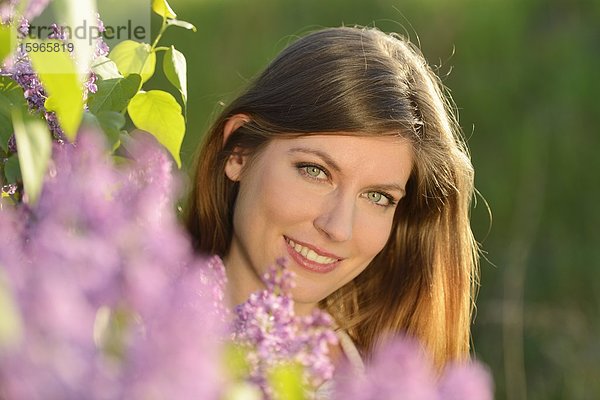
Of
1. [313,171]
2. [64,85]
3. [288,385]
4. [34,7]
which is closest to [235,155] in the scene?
[313,171]

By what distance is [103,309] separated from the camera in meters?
0.45

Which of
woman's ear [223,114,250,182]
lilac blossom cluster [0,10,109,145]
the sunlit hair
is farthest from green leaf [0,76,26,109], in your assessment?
woman's ear [223,114,250,182]

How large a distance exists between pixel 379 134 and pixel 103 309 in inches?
58.4

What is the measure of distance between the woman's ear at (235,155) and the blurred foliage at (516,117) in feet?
7.80

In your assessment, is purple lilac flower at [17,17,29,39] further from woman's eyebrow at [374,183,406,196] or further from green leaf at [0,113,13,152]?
woman's eyebrow at [374,183,406,196]

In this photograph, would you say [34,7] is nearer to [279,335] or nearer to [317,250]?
[279,335]

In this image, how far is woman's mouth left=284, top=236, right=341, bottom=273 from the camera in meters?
1.88

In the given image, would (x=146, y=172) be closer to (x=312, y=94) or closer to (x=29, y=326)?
(x=29, y=326)

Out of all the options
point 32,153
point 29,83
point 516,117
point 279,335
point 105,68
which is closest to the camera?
point 32,153

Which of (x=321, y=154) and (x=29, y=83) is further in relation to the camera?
(x=321, y=154)

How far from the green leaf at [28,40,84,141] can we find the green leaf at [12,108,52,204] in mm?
16

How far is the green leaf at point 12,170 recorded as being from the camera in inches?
32.2

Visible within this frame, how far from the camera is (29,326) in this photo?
15.2 inches

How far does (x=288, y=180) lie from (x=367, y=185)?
15cm
